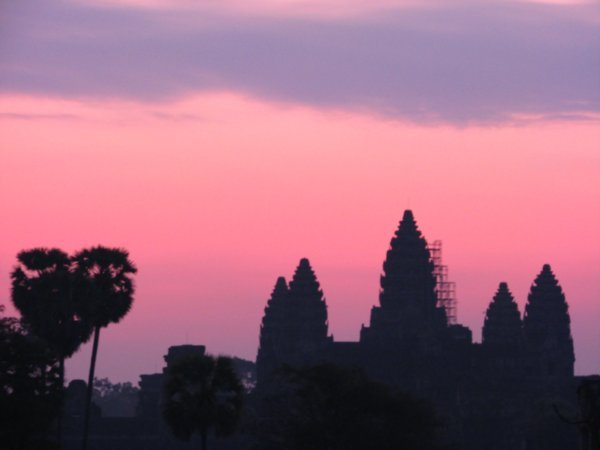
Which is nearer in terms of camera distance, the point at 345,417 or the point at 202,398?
the point at 202,398

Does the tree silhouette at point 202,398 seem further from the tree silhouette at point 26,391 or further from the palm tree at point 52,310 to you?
the palm tree at point 52,310

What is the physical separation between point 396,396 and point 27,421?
99.2ft

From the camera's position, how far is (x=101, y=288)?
364 feet

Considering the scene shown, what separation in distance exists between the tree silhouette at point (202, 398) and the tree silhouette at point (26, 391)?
574 centimetres

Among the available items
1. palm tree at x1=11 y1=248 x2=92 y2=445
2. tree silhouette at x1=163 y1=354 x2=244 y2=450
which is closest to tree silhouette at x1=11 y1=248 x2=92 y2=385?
palm tree at x1=11 y1=248 x2=92 y2=445

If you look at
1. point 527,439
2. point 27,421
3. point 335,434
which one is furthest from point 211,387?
point 527,439

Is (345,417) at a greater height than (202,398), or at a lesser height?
greater

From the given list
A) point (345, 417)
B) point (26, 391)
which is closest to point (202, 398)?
point (26, 391)

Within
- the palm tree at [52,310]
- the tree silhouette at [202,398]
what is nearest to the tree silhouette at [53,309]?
the palm tree at [52,310]

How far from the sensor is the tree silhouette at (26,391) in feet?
293

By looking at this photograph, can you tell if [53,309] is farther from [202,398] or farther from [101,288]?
[202,398]

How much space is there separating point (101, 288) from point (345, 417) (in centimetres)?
1450

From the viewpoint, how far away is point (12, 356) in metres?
93.7

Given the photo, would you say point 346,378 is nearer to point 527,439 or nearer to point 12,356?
point 12,356
